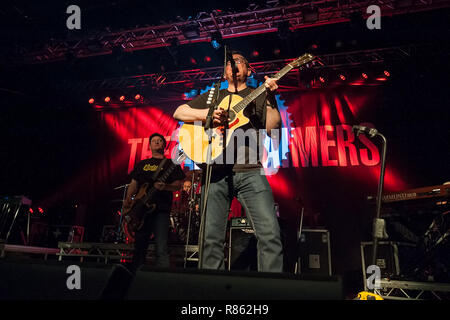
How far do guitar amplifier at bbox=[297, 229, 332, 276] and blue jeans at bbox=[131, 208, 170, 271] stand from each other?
7.68 ft

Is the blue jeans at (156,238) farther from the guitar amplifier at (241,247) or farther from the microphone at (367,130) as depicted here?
the microphone at (367,130)

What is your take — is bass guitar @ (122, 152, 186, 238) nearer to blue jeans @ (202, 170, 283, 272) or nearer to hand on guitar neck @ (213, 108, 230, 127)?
blue jeans @ (202, 170, 283, 272)

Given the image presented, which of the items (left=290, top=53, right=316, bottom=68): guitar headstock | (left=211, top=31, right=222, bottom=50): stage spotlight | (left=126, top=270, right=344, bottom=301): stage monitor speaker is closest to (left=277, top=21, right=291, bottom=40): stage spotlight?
(left=211, top=31, right=222, bottom=50): stage spotlight

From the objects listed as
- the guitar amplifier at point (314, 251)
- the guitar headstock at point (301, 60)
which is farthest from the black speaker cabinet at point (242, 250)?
the guitar headstock at point (301, 60)

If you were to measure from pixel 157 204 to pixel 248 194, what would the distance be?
6.91 feet

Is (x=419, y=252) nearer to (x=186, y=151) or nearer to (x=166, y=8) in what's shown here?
(x=186, y=151)

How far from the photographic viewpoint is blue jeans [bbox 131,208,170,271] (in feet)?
13.0

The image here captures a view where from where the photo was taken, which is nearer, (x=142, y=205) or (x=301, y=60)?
(x=301, y=60)

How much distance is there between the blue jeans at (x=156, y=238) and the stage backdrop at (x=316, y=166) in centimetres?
293

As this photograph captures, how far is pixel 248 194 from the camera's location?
245 centimetres

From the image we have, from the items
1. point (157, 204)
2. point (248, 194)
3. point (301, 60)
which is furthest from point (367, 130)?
point (157, 204)

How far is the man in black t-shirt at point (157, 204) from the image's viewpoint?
4.00 m

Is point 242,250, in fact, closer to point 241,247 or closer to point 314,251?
point 241,247
